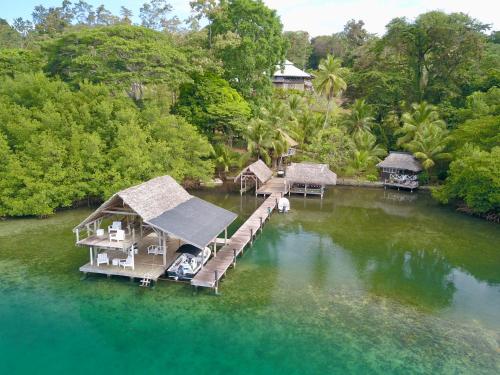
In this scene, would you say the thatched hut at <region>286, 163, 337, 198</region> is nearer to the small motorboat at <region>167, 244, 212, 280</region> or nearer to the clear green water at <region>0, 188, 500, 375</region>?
the clear green water at <region>0, 188, 500, 375</region>

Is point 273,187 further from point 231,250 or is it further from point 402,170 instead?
point 231,250

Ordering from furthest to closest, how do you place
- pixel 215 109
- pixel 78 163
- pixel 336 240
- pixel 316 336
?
pixel 215 109 < pixel 78 163 < pixel 336 240 < pixel 316 336

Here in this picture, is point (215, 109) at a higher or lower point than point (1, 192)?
higher

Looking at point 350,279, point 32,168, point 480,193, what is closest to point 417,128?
point 480,193

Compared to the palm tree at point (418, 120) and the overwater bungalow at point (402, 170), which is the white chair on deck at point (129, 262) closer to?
the overwater bungalow at point (402, 170)

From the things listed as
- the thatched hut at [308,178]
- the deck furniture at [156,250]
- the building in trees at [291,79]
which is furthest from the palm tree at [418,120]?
the deck furniture at [156,250]

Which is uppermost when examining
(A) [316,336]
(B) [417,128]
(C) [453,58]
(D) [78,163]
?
(C) [453,58]

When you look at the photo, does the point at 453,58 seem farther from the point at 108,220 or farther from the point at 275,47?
the point at 108,220

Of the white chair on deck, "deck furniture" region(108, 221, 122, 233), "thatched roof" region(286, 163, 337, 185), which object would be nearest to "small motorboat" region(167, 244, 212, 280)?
the white chair on deck
